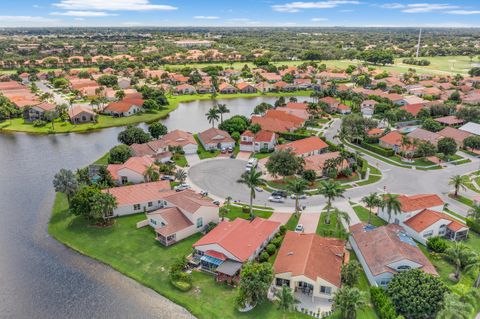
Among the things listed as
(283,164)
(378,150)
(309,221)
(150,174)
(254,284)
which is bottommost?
(309,221)

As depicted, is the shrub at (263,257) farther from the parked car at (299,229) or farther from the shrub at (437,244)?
the shrub at (437,244)

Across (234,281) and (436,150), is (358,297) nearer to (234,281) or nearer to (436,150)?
(234,281)

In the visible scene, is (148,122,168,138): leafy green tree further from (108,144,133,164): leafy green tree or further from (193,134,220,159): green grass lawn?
(108,144,133,164): leafy green tree

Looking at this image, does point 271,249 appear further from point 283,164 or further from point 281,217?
point 283,164

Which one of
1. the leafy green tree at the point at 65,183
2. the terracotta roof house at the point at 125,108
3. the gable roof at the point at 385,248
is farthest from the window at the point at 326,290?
the terracotta roof house at the point at 125,108

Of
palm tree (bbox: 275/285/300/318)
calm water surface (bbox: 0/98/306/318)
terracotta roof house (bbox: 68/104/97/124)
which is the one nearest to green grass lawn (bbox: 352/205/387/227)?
palm tree (bbox: 275/285/300/318)

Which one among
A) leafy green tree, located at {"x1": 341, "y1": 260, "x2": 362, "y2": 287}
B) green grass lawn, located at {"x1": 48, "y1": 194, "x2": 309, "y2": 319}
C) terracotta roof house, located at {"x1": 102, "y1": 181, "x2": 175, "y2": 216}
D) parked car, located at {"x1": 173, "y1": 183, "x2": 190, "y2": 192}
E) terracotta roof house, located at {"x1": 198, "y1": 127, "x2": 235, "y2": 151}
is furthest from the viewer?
terracotta roof house, located at {"x1": 198, "y1": 127, "x2": 235, "y2": 151}

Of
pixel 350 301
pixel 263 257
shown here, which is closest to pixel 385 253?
pixel 350 301
